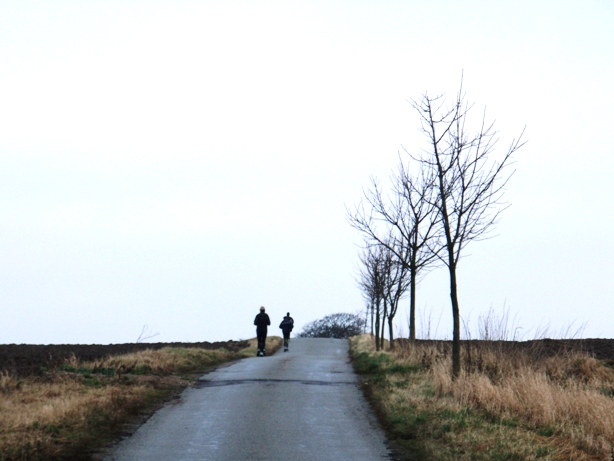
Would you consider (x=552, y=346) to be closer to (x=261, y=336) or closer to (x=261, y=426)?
(x=261, y=336)

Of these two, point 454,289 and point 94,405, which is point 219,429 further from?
point 454,289

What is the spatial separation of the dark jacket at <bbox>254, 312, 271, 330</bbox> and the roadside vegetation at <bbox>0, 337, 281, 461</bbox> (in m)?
9.13

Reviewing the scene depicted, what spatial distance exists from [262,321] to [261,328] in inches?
12.0

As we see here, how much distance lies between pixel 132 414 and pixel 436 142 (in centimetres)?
853

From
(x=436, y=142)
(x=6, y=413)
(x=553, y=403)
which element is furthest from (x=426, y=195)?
(x=6, y=413)

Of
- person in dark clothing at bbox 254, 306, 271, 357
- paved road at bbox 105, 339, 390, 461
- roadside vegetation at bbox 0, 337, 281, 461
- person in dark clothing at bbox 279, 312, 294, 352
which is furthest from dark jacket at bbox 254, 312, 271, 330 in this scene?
paved road at bbox 105, 339, 390, 461

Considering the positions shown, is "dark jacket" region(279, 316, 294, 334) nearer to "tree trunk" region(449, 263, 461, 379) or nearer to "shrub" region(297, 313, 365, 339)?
"tree trunk" region(449, 263, 461, 379)

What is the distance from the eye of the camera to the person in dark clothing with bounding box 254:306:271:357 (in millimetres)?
28953

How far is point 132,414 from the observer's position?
1170cm

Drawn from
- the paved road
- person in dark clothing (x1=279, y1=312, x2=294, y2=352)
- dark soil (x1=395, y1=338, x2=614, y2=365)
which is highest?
person in dark clothing (x1=279, y1=312, x2=294, y2=352)

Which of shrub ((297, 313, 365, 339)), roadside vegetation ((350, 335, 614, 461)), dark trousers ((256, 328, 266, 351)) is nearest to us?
roadside vegetation ((350, 335, 614, 461))

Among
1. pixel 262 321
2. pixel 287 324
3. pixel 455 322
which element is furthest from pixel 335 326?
pixel 455 322

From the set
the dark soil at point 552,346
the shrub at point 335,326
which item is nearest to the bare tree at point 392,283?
the dark soil at point 552,346

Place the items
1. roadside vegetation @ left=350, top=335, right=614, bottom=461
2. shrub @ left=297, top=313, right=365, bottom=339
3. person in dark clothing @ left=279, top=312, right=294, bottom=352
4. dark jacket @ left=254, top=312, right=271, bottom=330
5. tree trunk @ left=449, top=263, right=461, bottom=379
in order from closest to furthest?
roadside vegetation @ left=350, top=335, right=614, bottom=461
tree trunk @ left=449, top=263, right=461, bottom=379
dark jacket @ left=254, top=312, right=271, bottom=330
person in dark clothing @ left=279, top=312, right=294, bottom=352
shrub @ left=297, top=313, right=365, bottom=339
